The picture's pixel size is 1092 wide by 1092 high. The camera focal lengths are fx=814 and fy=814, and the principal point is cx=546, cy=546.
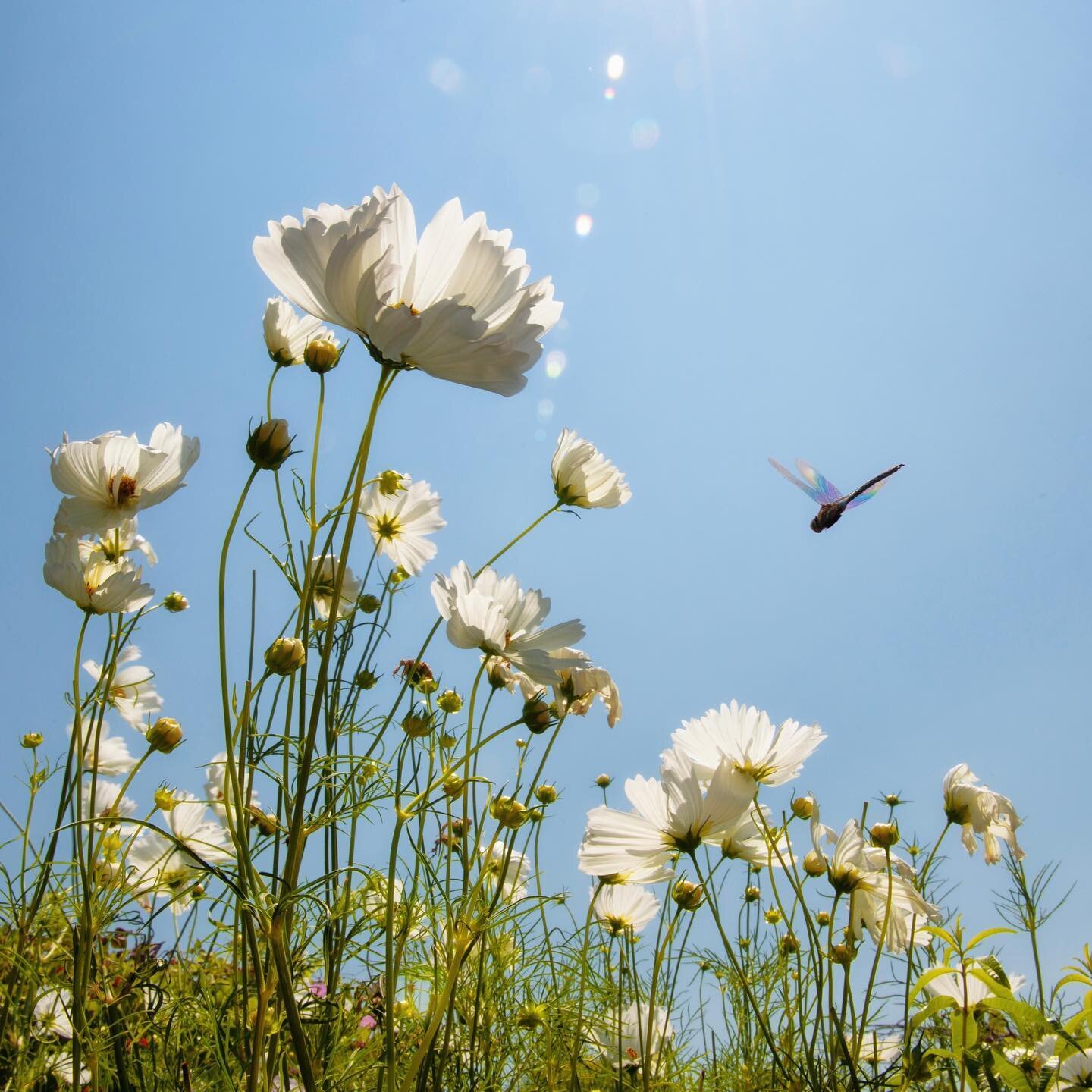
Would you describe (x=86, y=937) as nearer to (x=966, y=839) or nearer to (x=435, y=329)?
(x=435, y=329)

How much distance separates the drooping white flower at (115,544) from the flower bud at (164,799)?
0.31 metres

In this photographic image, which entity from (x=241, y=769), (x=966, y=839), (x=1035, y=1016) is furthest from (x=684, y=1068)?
(x=241, y=769)

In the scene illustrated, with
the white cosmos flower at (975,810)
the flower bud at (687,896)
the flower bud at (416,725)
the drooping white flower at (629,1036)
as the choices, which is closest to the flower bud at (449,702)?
the flower bud at (416,725)

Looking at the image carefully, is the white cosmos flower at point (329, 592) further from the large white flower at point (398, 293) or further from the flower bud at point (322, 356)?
the large white flower at point (398, 293)

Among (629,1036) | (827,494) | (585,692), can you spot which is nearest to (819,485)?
(827,494)

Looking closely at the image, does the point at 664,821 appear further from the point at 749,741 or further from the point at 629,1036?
the point at 629,1036

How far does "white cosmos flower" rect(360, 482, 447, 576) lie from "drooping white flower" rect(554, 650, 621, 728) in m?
0.33

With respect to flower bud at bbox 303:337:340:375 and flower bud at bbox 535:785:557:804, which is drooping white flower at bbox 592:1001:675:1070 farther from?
flower bud at bbox 303:337:340:375

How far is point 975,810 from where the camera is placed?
1139 mm

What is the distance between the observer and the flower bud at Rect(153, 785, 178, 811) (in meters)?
1.02

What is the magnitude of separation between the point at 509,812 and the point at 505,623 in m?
0.19

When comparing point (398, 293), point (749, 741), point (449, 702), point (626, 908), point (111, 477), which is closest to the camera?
point (398, 293)

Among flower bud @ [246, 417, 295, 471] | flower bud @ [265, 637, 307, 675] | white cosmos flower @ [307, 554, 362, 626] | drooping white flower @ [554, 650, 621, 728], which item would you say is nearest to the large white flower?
flower bud @ [246, 417, 295, 471]

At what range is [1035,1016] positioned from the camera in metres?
0.66
